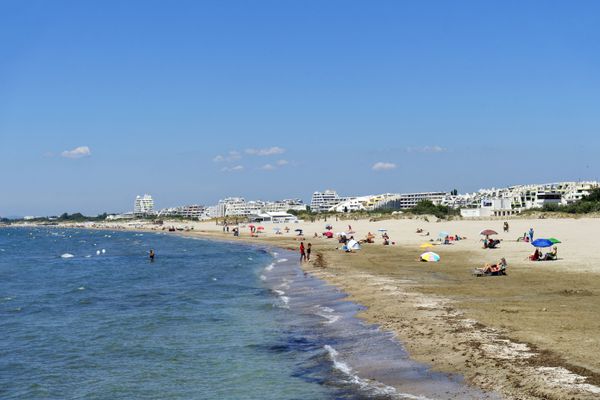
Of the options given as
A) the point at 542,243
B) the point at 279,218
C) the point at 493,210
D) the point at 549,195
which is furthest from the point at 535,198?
the point at 542,243

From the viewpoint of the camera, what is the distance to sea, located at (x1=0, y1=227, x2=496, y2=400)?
48.4 ft

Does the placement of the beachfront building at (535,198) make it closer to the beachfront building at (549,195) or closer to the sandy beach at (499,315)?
the beachfront building at (549,195)

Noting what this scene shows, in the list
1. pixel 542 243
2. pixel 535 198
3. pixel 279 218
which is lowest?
pixel 542 243

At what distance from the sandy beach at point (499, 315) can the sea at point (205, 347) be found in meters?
0.82

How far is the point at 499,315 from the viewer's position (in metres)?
20.2

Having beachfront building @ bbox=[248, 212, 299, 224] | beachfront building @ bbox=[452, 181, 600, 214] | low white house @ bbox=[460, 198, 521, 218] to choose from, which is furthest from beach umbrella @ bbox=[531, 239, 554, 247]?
beachfront building @ bbox=[248, 212, 299, 224]

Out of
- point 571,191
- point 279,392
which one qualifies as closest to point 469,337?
point 279,392

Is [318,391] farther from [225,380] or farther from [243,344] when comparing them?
[243,344]

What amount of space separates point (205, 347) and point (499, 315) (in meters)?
9.52

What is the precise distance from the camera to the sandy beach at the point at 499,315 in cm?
1320

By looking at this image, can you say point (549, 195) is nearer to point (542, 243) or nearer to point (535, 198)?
point (535, 198)

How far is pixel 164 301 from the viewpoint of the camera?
31891 mm

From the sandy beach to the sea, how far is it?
0.82m

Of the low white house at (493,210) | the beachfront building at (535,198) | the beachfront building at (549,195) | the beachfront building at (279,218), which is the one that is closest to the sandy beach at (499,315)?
the low white house at (493,210)
